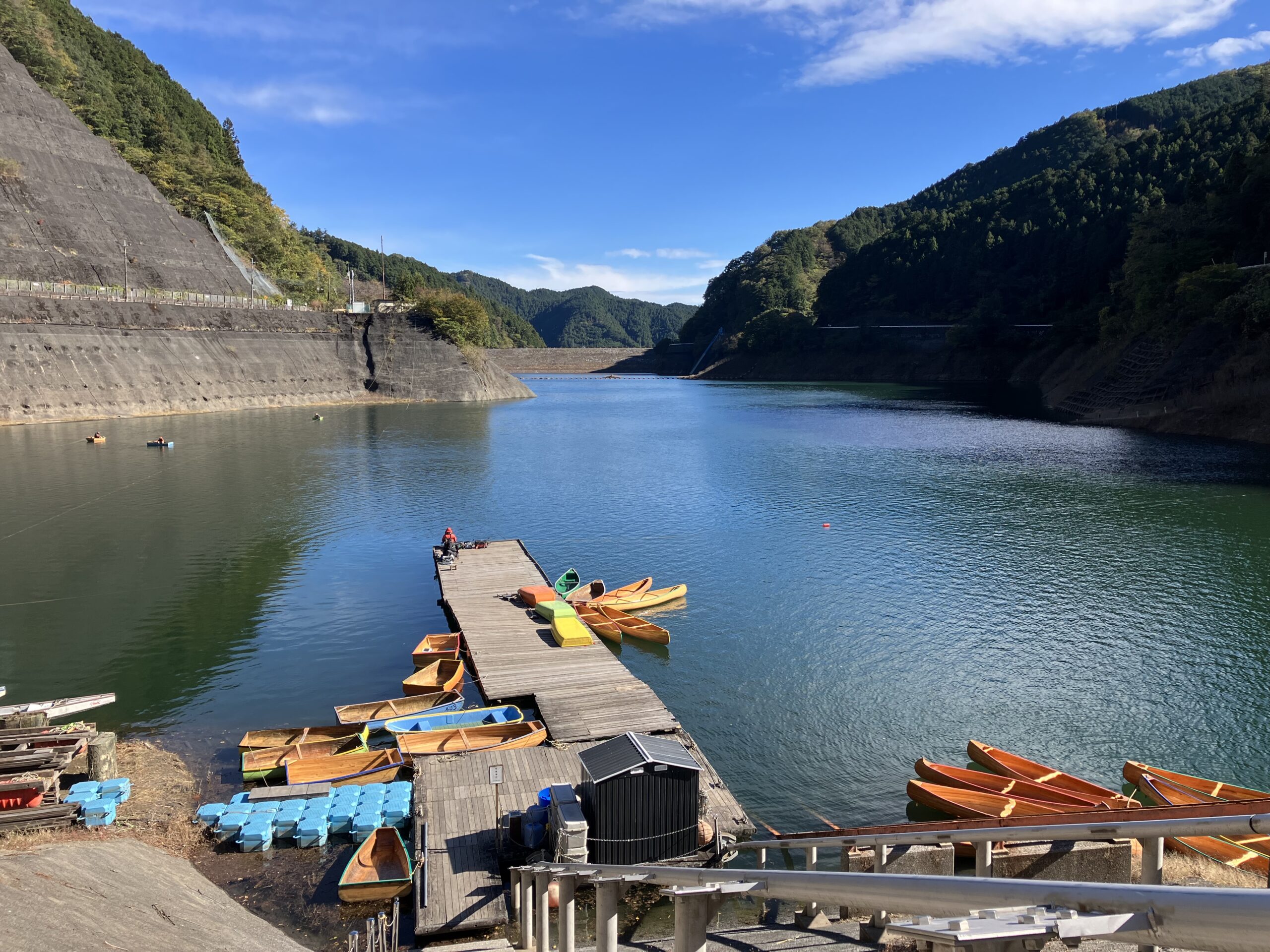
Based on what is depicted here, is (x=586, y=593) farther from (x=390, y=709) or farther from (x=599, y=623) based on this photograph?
(x=390, y=709)

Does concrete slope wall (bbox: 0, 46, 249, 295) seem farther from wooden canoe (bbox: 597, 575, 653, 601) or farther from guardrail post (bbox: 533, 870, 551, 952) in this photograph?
guardrail post (bbox: 533, 870, 551, 952)

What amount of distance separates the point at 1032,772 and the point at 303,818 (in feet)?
49.6

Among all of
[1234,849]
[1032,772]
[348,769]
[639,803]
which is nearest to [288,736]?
[348,769]

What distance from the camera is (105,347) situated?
7975 centimetres

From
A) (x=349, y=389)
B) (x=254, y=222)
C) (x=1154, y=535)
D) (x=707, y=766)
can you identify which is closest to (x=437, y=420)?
(x=349, y=389)

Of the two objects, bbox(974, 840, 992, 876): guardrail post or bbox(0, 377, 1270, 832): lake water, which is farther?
bbox(0, 377, 1270, 832): lake water

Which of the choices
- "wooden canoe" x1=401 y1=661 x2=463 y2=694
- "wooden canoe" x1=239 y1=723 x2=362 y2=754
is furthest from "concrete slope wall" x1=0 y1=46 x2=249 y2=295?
"wooden canoe" x1=239 y1=723 x2=362 y2=754

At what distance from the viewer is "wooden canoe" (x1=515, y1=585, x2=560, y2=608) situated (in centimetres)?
2945

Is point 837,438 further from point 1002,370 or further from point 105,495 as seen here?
point 1002,370

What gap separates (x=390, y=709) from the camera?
854 inches

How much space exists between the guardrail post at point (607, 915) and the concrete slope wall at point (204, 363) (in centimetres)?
8003

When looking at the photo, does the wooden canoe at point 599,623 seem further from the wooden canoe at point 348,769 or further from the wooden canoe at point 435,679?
the wooden canoe at point 348,769

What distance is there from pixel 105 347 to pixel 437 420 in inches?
1232

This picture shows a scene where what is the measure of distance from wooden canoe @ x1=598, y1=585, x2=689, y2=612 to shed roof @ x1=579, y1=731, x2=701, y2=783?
574 inches
